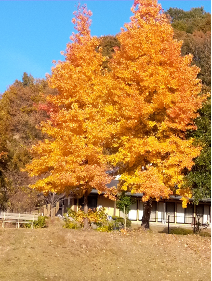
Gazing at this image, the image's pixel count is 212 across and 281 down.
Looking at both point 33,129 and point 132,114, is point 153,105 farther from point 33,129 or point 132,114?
point 33,129

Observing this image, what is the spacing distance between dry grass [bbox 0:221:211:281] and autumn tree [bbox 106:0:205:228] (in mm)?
2364

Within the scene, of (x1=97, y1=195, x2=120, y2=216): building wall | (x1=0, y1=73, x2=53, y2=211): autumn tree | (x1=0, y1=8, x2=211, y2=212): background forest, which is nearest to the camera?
(x1=0, y1=8, x2=211, y2=212): background forest

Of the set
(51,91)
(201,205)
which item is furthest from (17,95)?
(201,205)

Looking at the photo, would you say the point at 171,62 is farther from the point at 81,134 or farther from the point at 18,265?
the point at 18,265

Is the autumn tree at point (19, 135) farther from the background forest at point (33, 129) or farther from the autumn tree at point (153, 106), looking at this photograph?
the autumn tree at point (153, 106)

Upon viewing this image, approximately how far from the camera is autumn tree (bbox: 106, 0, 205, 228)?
17.8 meters

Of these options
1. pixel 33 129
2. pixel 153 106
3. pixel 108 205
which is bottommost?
pixel 108 205

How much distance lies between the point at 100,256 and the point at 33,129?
34.9 m

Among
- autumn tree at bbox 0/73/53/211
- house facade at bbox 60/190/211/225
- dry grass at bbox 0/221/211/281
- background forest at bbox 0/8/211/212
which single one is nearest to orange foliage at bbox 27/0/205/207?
background forest at bbox 0/8/211/212

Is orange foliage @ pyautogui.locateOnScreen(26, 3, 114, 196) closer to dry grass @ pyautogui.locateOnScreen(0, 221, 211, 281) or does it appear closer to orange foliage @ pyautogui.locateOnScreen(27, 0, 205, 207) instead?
orange foliage @ pyautogui.locateOnScreen(27, 0, 205, 207)

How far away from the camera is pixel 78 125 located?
64.1 feet

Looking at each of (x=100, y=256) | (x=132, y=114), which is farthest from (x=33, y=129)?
(x=100, y=256)

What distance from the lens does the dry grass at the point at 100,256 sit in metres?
15.0

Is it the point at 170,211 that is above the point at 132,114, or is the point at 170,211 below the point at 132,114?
below
